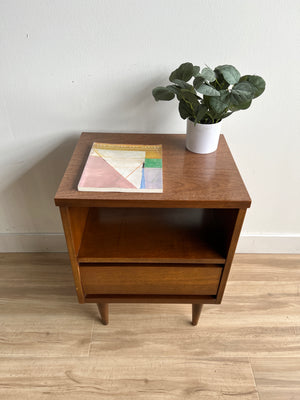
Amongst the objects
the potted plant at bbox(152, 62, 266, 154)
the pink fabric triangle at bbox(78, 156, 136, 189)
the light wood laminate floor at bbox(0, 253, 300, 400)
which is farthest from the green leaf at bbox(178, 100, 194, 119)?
the light wood laminate floor at bbox(0, 253, 300, 400)

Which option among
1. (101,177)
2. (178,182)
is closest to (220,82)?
(178,182)

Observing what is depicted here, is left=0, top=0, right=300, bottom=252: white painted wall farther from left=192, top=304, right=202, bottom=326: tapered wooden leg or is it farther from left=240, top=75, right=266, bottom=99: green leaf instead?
left=192, top=304, right=202, bottom=326: tapered wooden leg

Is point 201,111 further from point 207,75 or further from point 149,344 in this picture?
point 149,344

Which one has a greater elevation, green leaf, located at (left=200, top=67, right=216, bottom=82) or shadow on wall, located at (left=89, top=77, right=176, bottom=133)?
green leaf, located at (left=200, top=67, right=216, bottom=82)

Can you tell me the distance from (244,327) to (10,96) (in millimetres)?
1230

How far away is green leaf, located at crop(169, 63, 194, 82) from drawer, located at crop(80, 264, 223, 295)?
0.56 m

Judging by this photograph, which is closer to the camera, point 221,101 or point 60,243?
point 221,101

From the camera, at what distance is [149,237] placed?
97 centimetres

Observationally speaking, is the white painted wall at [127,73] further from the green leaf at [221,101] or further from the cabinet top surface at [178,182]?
the green leaf at [221,101]

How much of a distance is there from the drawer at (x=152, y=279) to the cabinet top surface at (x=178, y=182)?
24 cm

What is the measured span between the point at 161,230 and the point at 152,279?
0.16m

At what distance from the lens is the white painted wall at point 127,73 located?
900 millimetres

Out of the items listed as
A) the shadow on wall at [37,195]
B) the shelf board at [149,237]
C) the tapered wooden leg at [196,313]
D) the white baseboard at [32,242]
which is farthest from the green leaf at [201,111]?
the white baseboard at [32,242]

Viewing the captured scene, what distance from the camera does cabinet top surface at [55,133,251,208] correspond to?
0.77 meters
